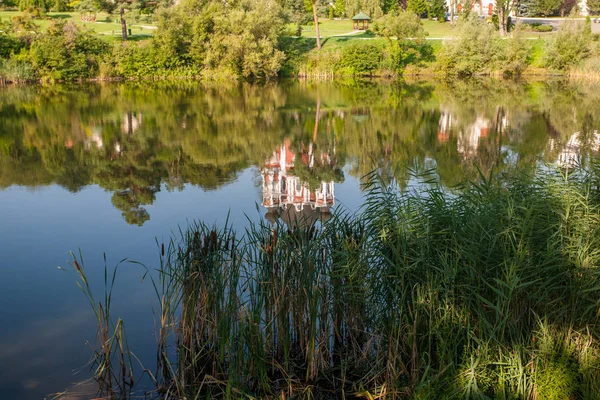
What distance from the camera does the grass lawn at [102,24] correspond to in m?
49.8

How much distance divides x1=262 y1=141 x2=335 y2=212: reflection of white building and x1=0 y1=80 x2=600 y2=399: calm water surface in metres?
0.06

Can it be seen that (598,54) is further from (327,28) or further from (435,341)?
(435,341)

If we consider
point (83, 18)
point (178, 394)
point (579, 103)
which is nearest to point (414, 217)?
point (178, 394)

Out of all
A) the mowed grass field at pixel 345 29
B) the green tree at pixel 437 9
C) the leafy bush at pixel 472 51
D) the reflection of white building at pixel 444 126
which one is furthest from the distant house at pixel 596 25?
the reflection of white building at pixel 444 126

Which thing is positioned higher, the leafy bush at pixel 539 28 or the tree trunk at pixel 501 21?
the tree trunk at pixel 501 21

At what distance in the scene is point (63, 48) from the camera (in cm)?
4088

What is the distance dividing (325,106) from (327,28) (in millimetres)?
31742

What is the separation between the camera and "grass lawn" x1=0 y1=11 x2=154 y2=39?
49.8m

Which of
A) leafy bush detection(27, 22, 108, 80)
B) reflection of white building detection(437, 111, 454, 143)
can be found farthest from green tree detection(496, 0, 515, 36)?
leafy bush detection(27, 22, 108, 80)

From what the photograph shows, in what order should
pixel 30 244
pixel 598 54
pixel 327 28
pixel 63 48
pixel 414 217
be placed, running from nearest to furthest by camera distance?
pixel 414 217 < pixel 30 244 < pixel 63 48 < pixel 598 54 < pixel 327 28

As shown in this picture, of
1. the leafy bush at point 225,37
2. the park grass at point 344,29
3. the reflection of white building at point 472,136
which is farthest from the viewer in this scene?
the park grass at point 344,29

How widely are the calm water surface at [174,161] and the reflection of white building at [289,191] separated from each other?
0.19 ft

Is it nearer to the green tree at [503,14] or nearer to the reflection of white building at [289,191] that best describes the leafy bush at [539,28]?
the green tree at [503,14]

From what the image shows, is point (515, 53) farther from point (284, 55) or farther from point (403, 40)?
point (284, 55)
